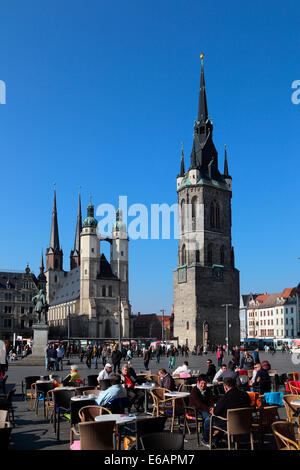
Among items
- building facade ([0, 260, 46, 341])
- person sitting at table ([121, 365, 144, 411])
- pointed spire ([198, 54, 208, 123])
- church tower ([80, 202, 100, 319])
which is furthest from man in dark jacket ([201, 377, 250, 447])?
church tower ([80, 202, 100, 319])

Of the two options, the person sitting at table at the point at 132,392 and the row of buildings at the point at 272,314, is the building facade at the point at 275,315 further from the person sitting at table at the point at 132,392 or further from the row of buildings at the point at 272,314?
the person sitting at table at the point at 132,392

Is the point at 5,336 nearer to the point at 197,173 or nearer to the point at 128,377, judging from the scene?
the point at 197,173

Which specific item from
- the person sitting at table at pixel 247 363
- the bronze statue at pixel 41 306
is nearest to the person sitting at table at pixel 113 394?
the person sitting at table at pixel 247 363

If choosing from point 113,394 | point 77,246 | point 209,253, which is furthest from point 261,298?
point 113,394

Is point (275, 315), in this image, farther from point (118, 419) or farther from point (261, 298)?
point (118, 419)

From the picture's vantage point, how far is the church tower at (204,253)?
6569cm

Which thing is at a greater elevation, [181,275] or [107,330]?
[181,275]

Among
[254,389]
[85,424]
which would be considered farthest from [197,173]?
[85,424]

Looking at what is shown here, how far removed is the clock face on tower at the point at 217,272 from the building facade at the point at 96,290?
21.7 m

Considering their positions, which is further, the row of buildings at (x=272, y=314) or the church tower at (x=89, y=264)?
the church tower at (x=89, y=264)

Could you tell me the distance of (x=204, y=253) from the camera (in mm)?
68312

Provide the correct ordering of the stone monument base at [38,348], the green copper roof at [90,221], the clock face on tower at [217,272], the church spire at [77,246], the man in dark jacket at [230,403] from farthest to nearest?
1. the church spire at [77,246]
2. the green copper roof at [90,221]
3. the clock face on tower at [217,272]
4. the stone monument base at [38,348]
5. the man in dark jacket at [230,403]

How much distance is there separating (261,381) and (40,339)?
77.3 feet
